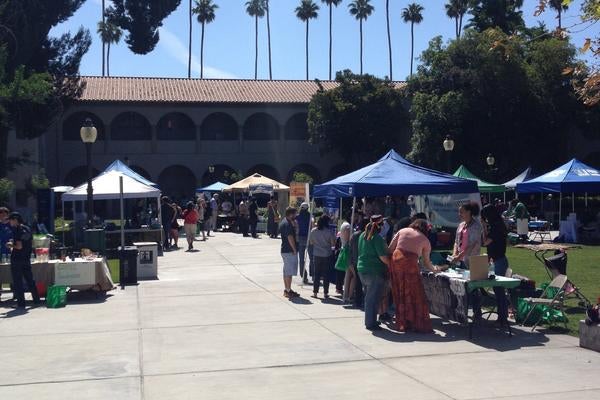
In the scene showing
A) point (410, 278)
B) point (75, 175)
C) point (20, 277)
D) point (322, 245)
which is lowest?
point (20, 277)

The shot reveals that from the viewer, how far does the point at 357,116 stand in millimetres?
47875

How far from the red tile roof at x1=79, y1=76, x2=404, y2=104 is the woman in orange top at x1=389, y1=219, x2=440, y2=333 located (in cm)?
3998

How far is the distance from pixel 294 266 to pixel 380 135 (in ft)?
116

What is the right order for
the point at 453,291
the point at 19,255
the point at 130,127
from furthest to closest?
the point at 130,127 → the point at 19,255 → the point at 453,291

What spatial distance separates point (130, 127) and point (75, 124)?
138 inches

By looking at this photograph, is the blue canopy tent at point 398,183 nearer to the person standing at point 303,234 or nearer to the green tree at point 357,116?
the person standing at point 303,234

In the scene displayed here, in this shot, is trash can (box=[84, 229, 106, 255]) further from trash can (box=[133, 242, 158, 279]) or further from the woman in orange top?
the woman in orange top

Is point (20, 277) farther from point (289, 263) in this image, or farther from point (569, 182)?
point (569, 182)

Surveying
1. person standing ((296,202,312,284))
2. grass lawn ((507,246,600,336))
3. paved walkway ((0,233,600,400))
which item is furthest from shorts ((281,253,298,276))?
grass lawn ((507,246,600,336))

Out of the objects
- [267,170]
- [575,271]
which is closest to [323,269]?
[575,271]

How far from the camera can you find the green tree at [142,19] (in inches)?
1811

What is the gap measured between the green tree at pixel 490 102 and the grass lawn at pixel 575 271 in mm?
20467

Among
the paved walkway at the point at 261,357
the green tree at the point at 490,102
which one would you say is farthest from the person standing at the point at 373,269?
the green tree at the point at 490,102

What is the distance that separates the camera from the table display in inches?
380
